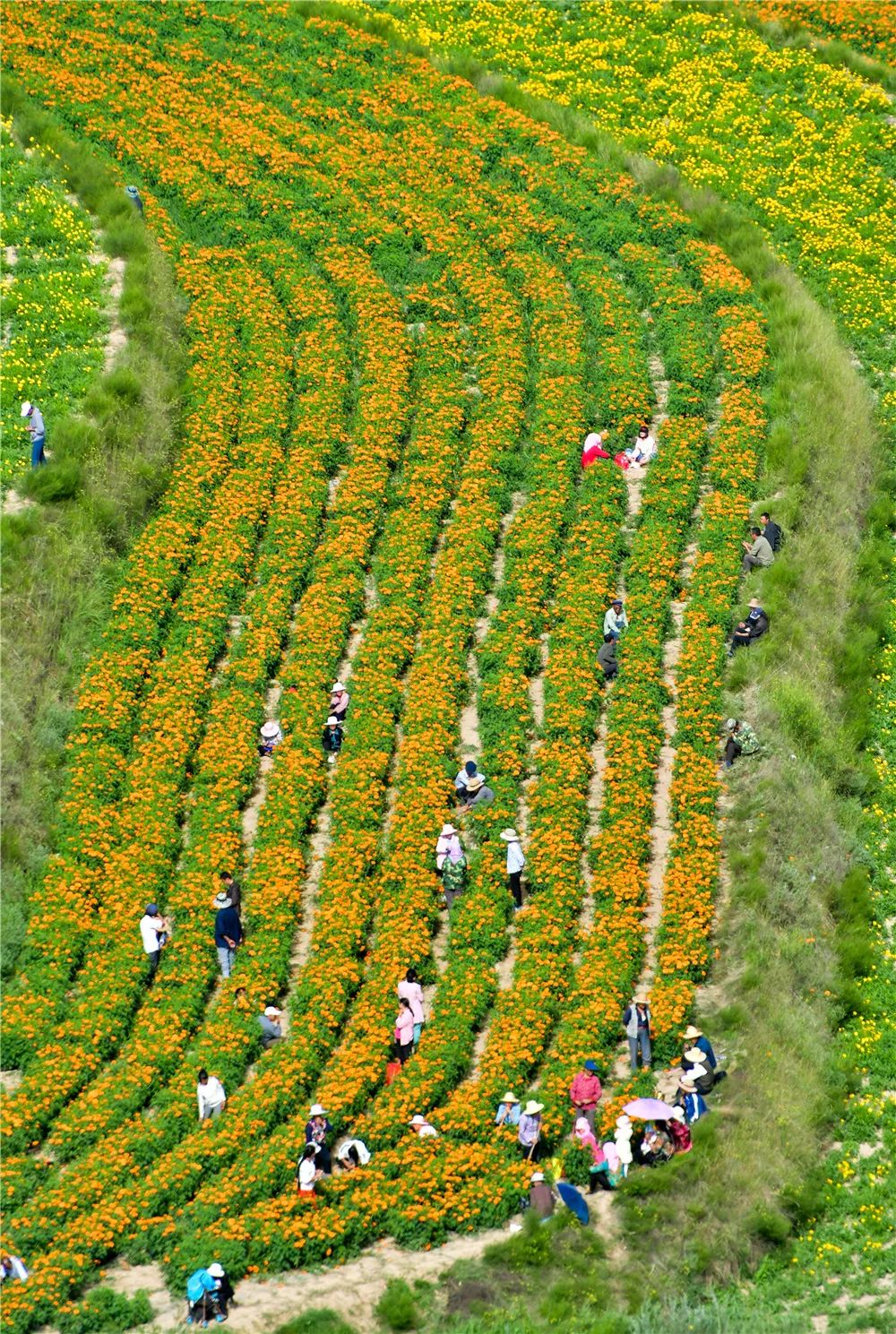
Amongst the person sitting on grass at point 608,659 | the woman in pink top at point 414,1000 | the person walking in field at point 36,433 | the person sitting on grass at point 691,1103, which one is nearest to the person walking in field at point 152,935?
the woman in pink top at point 414,1000

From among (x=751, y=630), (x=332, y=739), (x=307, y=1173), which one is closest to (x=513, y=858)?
(x=332, y=739)

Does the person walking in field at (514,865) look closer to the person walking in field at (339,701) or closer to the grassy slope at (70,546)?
the person walking in field at (339,701)

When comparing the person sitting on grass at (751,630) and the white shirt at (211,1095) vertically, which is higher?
the person sitting on grass at (751,630)

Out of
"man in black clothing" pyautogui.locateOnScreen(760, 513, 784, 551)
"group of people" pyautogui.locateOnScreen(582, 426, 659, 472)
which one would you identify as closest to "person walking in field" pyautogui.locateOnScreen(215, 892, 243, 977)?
"man in black clothing" pyautogui.locateOnScreen(760, 513, 784, 551)

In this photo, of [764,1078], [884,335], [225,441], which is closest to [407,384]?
[225,441]

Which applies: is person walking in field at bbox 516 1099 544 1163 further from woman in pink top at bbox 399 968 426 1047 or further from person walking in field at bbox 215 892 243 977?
person walking in field at bbox 215 892 243 977

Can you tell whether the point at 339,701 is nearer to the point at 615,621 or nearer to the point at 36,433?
the point at 615,621

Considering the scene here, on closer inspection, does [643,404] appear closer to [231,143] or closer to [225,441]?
[225,441]
